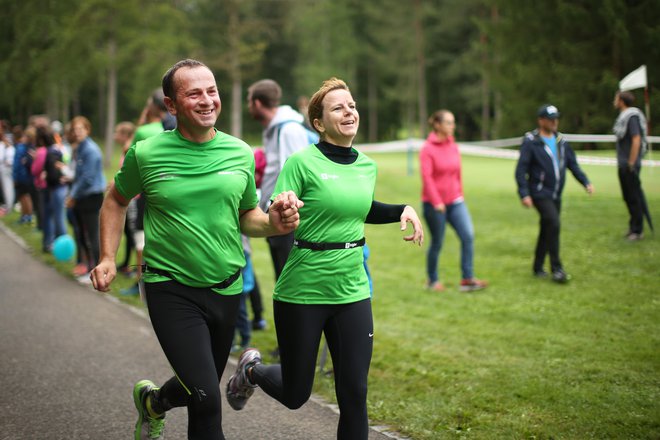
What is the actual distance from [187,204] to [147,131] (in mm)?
4139

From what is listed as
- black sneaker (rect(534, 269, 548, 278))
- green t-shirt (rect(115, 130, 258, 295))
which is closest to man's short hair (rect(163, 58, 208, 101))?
green t-shirt (rect(115, 130, 258, 295))

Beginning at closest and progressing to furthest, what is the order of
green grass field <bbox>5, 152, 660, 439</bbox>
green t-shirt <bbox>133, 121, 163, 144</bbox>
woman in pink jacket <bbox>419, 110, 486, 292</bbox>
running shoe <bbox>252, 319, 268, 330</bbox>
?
1. green grass field <bbox>5, 152, 660, 439</bbox>
2. green t-shirt <bbox>133, 121, 163, 144</bbox>
3. running shoe <bbox>252, 319, 268, 330</bbox>
4. woman in pink jacket <bbox>419, 110, 486, 292</bbox>

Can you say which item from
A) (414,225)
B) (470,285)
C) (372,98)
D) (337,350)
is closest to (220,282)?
(337,350)

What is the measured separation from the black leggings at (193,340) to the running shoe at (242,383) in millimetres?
821

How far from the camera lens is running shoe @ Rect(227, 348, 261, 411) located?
475 centimetres

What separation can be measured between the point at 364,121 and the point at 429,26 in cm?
1376

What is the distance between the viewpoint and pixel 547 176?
9.78 m

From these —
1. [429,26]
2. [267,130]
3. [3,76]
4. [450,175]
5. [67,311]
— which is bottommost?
[67,311]

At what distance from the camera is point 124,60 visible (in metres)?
39.7

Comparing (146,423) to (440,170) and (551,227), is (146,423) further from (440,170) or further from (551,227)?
(551,227)

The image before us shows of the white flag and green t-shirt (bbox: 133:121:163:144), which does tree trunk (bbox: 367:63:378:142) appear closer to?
the white flag

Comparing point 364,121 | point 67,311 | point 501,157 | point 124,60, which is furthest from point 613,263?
point 364,121

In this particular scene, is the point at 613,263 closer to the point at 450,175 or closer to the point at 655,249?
the point at 655,249

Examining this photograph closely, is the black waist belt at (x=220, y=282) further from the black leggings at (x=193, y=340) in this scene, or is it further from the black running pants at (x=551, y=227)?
the black running pants at (x=551, y=227)
